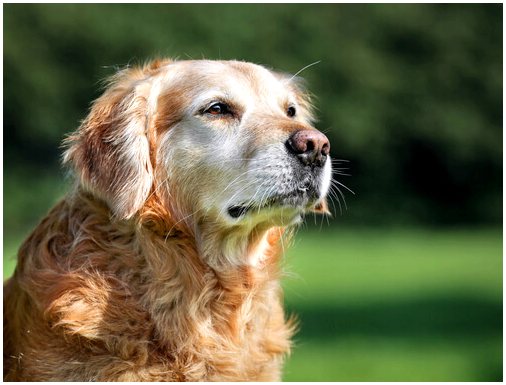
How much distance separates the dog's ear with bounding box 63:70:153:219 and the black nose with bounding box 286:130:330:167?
80 cm

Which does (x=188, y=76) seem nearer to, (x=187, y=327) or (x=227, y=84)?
(x=227, y=84)

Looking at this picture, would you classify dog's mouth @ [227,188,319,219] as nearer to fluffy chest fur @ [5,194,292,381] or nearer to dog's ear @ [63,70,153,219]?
fluffy chest fur @ [5,194,292,381]

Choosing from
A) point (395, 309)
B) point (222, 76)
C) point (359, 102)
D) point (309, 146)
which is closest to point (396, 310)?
point (395, 309)

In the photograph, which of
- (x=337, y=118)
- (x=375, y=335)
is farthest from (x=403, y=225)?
(x=375, y=335)

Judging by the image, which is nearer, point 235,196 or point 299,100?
point 235,196

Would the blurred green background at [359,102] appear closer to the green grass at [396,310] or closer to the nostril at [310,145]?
the green grass at [396,310]

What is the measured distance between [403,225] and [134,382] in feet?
72.7

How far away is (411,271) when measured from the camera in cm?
1634

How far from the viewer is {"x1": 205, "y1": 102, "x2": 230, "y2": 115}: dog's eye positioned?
14.5ft

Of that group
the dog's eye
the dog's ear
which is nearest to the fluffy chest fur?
the dog's ear

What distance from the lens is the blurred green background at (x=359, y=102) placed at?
67.3ft

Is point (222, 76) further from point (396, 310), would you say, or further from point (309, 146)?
point (396, 310)

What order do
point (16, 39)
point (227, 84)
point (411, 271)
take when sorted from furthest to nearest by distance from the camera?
point (16, 39)
point (411, 271)
point (227, 84)

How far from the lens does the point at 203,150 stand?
4352 mm
